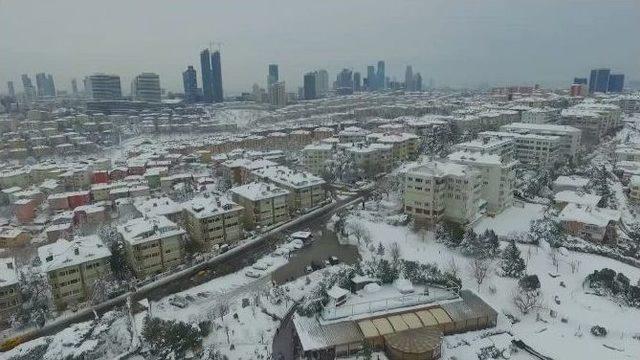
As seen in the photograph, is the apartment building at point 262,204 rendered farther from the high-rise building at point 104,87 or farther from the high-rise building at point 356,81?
the high-rise building at point 356,81

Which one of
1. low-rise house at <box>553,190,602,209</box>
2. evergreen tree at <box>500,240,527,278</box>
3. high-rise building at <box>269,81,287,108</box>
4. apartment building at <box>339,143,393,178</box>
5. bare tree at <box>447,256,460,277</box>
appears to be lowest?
bare tree at <box>447,256,460,277</box>

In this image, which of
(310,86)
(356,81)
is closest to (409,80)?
(356,81)

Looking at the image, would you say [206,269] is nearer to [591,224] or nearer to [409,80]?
[591,224]

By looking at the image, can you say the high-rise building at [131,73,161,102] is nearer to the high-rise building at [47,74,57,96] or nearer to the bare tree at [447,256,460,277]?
the high-rise building at [47,74,57,96]

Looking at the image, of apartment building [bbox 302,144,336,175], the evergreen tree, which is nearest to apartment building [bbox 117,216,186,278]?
the evergreen tree

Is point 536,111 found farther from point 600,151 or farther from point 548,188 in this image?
point 548,188
